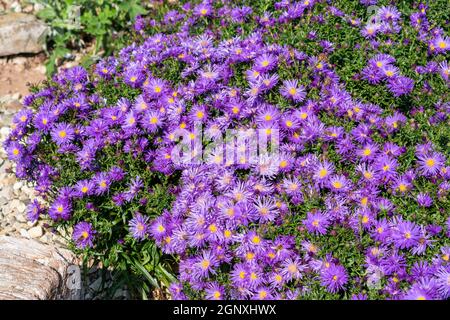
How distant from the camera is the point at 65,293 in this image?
3.28 m

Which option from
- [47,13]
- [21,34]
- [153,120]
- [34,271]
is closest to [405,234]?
[153,120]

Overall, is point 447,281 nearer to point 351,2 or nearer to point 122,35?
point 351,2

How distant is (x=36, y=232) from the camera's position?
4.07m

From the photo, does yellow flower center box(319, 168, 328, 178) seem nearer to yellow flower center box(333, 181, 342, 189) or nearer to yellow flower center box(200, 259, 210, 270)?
yellow flower center box(333, 181, 342, 189)

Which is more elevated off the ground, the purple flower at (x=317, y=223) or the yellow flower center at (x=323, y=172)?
the yellow flower center at (x=323, y=172)

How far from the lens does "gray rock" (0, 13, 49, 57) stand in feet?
18.4

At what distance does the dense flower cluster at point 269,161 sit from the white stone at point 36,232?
417 millimetres

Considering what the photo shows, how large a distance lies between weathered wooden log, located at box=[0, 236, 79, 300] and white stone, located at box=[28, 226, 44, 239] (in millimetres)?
556

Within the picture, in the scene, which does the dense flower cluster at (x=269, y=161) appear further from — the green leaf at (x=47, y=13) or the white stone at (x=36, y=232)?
the green leaf at (x=47, y=13)

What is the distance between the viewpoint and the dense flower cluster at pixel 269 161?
2.92 meters

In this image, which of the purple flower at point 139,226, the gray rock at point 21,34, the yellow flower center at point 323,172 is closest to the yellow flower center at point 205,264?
the purple flower at point 139,226

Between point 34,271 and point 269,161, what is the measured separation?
1490 mm

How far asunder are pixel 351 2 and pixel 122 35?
216 centimetres

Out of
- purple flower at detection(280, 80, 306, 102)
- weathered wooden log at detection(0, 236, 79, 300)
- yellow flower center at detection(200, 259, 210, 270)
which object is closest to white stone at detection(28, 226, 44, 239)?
weathered wooden log at detection(0, 236, 79, 300)
